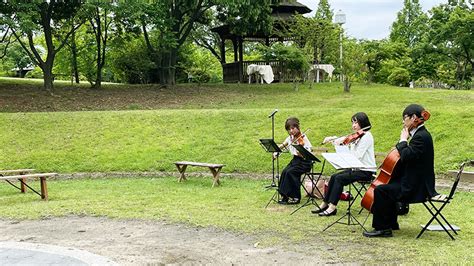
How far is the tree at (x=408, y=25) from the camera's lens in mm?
43694

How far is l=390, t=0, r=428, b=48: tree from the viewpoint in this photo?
143 feet

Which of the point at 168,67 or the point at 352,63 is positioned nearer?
the point at 352,63

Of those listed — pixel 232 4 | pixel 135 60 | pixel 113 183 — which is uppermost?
pixel 232 4

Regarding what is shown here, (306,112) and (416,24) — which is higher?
(416,24)

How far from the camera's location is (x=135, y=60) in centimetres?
2672

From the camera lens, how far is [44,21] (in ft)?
68.5

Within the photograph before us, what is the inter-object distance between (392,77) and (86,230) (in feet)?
83.8

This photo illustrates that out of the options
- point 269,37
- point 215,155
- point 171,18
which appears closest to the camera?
point 215,155

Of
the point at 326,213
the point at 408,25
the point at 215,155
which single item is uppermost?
the point at 408,25

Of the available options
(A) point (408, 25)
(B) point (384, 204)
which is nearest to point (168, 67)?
(B) point (384, 204)

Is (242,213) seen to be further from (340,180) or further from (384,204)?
(384,204)

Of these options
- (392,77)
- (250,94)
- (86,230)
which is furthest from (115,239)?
(392,77)

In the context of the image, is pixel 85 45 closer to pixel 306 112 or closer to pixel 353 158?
pixel 306 112

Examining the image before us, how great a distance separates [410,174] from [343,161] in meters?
0.82
